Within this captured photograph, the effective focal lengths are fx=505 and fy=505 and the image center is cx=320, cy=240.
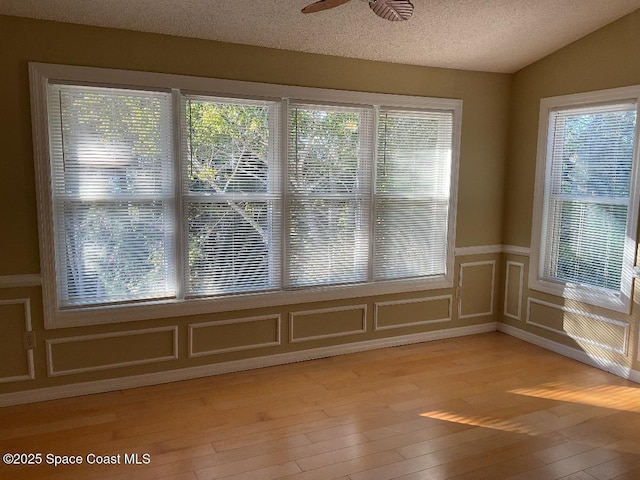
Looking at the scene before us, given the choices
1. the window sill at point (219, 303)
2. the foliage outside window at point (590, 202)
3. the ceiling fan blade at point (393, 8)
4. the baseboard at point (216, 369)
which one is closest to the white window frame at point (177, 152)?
the window sill at point (219, 303)

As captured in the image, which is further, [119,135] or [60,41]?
[119,135]

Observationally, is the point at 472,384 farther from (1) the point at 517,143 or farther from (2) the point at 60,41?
(2) the point at 60,41

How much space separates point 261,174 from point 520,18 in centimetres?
223

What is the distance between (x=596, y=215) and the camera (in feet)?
13.6

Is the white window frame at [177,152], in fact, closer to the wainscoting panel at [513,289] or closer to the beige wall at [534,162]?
the beige wall at [534,162]

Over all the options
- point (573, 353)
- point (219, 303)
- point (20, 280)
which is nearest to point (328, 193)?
point (219, 303)

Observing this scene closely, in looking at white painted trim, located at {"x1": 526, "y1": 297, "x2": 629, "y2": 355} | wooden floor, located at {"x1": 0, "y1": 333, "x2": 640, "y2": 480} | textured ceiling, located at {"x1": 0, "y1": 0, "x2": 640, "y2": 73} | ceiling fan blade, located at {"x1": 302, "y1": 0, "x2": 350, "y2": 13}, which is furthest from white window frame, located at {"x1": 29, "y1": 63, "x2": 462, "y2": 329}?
ceiling fan blade, located at {"x1": 302, "y1": 0, "x2": 350, "y2": 13}

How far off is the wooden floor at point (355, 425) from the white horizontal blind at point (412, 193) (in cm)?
96

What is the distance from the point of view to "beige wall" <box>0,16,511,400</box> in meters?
3.19

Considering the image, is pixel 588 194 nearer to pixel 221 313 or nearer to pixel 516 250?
pixel 516 250

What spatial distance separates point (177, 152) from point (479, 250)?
2.97 m

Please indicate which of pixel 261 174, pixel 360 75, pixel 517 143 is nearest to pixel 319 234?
pixel 261 174

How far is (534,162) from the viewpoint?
461 centimetres

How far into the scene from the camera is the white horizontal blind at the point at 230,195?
368cm
